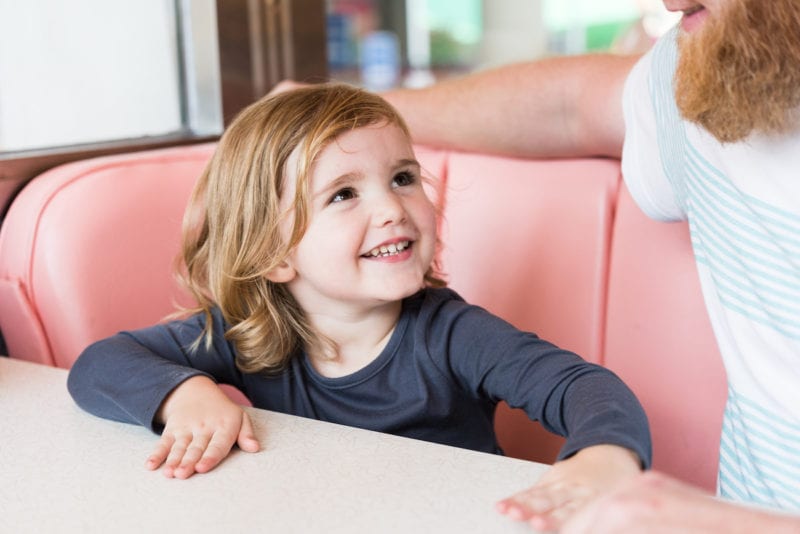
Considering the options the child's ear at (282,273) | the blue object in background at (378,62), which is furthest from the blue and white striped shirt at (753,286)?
the blue object in background at (378,62)

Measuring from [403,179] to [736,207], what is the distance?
402 millimetres

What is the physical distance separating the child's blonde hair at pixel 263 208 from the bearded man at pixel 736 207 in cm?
33

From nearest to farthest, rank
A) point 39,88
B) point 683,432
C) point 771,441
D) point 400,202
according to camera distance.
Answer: point 771,441
point 400,202
point 683,432
point 39,88

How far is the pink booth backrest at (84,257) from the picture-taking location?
4.56 feet

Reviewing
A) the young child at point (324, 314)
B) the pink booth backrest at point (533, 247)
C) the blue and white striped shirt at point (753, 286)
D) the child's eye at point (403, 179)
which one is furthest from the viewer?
the pink booth backrest at point (533, 247)

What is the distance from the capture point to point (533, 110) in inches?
55.9

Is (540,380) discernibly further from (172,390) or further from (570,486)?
(172,390)

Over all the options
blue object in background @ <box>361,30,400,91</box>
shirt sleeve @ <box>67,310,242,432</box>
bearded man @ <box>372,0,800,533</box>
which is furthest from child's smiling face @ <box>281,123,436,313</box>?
blue object in background @ <box>361,30,400,91</box>

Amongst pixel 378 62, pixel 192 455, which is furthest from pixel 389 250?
pixel 378 62

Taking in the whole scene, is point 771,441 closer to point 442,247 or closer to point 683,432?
point 683,432

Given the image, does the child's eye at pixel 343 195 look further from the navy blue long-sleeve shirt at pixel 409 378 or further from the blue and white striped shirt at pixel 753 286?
the blue and white striped shirt at pixel 753 286

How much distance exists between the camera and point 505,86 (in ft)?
4.84

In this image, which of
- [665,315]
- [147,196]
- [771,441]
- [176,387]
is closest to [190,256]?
[147,196]

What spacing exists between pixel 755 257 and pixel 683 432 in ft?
1.24
